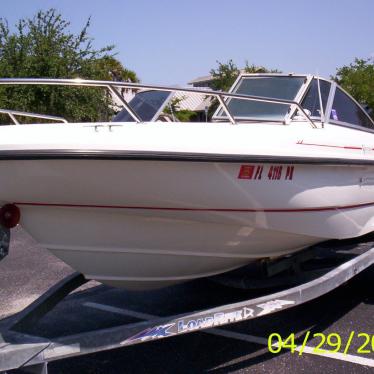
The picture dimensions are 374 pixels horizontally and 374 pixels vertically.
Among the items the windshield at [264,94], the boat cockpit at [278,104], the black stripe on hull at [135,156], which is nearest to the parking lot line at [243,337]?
the black stripe on hull at [135,156]

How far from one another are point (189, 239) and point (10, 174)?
1169 millimetres

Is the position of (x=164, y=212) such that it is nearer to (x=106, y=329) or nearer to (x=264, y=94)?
(x=106, y=329)

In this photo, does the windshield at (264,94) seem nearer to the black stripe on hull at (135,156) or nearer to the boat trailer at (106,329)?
the black stripe on hull at (135,156)

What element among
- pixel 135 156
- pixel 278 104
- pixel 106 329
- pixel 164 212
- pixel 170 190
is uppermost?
pixel 278 104

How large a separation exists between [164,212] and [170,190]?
0.17 m

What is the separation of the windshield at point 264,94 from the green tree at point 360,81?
19.8 metres

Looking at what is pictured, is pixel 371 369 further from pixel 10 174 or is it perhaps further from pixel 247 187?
pixel 10 174

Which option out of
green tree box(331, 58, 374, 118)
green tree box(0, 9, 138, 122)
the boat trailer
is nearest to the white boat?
the boat trailer

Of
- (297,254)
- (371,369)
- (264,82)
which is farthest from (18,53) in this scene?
(371,369)

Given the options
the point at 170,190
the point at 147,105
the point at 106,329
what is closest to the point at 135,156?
the point at 170,190

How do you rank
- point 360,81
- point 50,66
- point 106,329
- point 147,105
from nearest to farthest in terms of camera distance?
point 106,329 → point 147,105 → point 50,66 → point 360,81

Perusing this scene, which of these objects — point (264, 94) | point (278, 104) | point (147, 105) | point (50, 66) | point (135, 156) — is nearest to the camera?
point (135, 156)

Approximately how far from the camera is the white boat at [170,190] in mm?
2885

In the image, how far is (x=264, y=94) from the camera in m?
4.95
